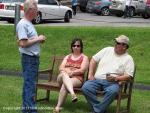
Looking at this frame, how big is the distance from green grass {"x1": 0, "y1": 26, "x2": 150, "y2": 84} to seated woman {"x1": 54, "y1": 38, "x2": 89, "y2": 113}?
14.3 feet

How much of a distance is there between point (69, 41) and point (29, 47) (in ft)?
29.2

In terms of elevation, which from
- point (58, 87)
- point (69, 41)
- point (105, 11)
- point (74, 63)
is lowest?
point (105, 11)

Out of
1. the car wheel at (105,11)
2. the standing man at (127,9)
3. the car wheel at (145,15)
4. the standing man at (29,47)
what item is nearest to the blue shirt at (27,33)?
the standing man at (29,47)

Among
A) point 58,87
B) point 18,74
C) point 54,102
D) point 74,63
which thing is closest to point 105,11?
point 18,74

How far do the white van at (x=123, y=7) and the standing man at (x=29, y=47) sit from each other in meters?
28.1

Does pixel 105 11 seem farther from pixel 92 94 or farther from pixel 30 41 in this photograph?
pixel 30 41

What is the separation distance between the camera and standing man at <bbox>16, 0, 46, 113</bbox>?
8078 mm

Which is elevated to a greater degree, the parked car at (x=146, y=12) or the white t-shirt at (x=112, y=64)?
the white t-shirt at (x=112, y=64)

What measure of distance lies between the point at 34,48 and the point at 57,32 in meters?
9.73

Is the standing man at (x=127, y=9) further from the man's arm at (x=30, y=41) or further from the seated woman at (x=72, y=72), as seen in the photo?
the man's arm at (x=30, y=41)

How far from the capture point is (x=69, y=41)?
1703 cm

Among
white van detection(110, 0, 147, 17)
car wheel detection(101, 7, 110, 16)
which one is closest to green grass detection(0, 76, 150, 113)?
white van detection(110, 0, 147, 17)

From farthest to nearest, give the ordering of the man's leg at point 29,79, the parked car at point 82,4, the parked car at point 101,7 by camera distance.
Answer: the parked car at point 82,4 < the parked car at point 101,7 < the man's leg at point 29,79

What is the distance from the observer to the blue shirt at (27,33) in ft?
26.6
